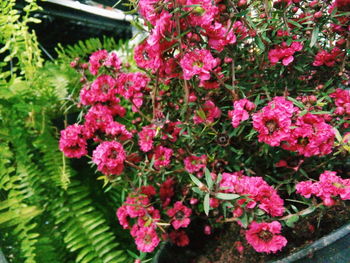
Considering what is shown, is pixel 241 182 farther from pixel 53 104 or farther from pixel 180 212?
pixel 53 104

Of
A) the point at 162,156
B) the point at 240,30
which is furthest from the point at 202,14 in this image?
the point at 162,156

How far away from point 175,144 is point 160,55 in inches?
16.8

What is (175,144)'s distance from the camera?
123cm

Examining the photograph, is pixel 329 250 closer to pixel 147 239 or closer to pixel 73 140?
pixel 147 239

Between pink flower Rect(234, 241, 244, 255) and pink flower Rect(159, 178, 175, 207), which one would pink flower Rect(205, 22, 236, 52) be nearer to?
pink flower Rect(159, 178, 175, 207)

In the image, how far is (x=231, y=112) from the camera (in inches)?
39.0

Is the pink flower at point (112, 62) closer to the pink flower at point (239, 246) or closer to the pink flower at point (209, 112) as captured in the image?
the pink flower at point (209, 112)

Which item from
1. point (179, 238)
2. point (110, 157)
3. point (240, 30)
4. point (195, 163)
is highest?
point (240, 30)

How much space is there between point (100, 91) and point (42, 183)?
58 cm

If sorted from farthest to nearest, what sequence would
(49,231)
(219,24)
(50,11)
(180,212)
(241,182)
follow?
(50,11)
(49,231)
(180,212)
(241,182)
(219,24)

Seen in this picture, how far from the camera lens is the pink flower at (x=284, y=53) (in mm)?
972

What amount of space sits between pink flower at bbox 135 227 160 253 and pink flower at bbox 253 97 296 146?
55 centimetres

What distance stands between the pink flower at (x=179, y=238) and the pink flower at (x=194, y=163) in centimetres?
38

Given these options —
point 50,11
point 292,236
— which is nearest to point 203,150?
point 292,236
